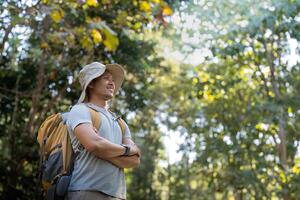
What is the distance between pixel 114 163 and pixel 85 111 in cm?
29

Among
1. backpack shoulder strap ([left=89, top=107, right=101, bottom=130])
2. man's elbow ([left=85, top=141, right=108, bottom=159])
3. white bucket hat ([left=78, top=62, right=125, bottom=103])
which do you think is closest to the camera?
man's elbow ([left=85, top=141, right=108, bottom=159])

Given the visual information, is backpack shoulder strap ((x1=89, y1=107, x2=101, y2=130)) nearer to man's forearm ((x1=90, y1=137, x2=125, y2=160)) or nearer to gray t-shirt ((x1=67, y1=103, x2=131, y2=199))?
gray t-shirt ((x1=67, y1=103, x2=131, y2=199))

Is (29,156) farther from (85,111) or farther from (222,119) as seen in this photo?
(85,111)

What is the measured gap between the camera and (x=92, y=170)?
2.14 metres

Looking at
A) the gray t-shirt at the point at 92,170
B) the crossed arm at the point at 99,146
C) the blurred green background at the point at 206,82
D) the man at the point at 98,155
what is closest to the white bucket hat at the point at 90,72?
the man at the point at 98,155

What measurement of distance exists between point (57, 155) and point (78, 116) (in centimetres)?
21

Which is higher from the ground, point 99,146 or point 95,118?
point 95,118

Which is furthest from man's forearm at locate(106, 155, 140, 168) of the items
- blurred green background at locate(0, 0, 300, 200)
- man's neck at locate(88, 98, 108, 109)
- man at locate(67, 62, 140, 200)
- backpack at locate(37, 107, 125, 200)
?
blurred green background at locate(0, 0, 300, 200)

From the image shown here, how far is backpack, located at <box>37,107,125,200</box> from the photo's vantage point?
83.0 inches

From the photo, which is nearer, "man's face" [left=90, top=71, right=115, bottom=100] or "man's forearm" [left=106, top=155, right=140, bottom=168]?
"man's forearm" [left=106, top=155, right=140, bottom=168]

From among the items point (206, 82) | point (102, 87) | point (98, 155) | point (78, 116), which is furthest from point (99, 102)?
point (206, 82)

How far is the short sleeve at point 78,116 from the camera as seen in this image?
2158mm

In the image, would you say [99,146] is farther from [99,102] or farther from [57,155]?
[99,102]

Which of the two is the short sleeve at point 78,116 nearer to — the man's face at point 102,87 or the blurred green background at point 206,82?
the man's face at point 102,87
